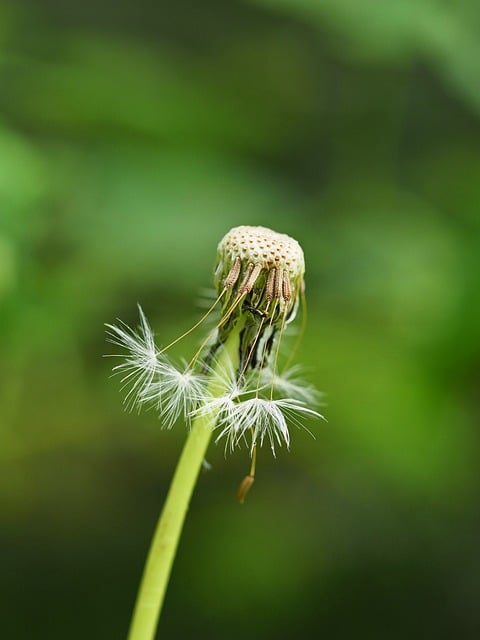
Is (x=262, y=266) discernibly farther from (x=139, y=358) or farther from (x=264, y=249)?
(x=139, y=358)

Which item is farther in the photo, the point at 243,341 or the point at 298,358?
the point at 298,358

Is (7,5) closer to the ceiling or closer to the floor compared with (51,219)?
closer to the ceiling

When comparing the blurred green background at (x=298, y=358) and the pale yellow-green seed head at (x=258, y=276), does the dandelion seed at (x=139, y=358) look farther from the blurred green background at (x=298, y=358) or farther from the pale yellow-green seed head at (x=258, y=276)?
the blurred green background at (x=298, y=358)

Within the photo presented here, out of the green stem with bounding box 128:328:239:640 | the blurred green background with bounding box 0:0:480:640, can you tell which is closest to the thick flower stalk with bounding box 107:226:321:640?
the green stem with bounding box 128:328:239:640

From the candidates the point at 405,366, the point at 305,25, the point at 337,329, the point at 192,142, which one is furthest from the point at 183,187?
the point at 305,25

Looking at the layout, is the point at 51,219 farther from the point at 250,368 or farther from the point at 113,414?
the point at 250,368

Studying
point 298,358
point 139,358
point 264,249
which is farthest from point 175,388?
point 298,358

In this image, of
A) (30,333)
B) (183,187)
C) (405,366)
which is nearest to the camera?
(30,333)
